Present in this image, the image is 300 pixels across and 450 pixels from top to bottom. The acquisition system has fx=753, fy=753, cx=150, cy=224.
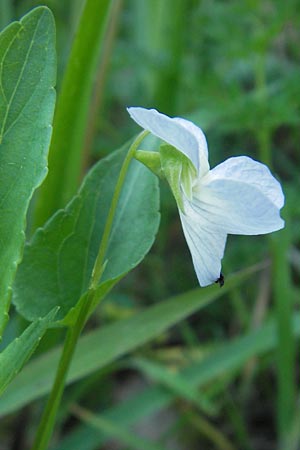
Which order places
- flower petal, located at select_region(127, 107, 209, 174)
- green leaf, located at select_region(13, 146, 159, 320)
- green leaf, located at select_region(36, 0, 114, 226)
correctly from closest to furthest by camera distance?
flower petal, located at select_region(127, 107, 209, 174)
green leaf, located at select_region(13, 146, 159, 320)
green leaf, located at select_region(36, 0, 114, 226)

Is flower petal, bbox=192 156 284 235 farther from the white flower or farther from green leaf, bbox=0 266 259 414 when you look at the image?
green leaf, bbox=0 266 259 414

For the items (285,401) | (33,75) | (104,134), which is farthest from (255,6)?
(33,75)

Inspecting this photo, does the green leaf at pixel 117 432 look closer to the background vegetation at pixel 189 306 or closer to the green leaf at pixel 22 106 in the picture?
the background vegetation at pixel 189 306

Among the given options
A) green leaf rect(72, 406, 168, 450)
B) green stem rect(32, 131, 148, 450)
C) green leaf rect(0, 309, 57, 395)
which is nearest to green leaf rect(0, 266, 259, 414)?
green leaf rect(72, 406, 168, 450)

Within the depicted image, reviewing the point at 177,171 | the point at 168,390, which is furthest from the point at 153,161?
the point at 168,390

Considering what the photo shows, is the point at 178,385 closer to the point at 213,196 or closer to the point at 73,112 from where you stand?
the point at 73,112

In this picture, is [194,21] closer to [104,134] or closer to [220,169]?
[104,134]
